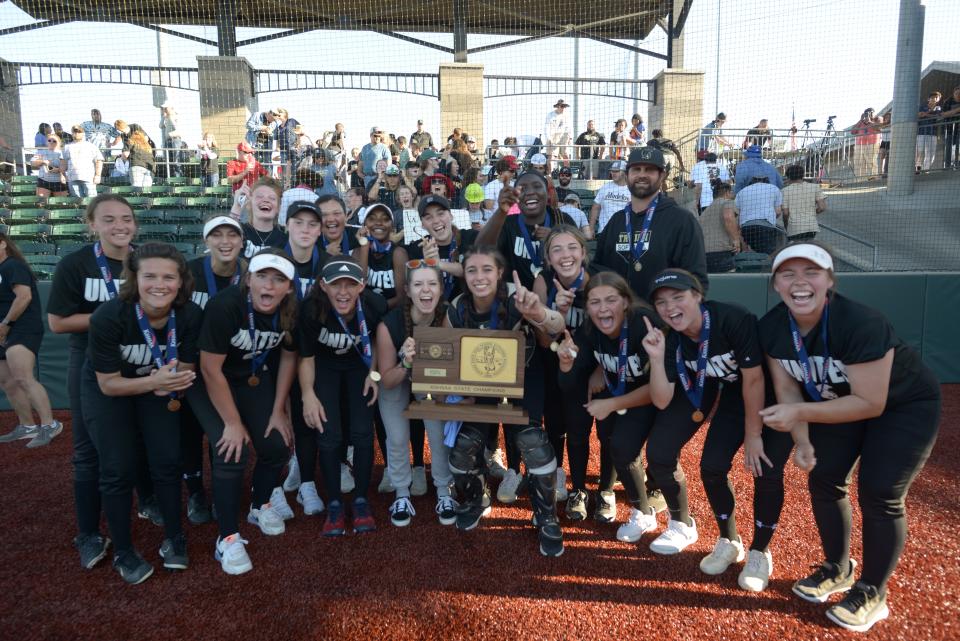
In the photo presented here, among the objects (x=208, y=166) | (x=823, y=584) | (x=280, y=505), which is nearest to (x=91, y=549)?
(x=280, y=505)

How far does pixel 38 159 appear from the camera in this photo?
487 inches

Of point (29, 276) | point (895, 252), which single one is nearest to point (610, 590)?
point (29, 276)

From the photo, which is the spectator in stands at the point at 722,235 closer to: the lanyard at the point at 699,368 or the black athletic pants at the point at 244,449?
the lanyard at the point at 699,368

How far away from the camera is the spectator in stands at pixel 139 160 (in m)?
12.4

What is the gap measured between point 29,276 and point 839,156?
13.1 metres

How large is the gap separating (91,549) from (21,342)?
2.85 metres

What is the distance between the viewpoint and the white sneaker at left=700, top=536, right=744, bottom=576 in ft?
10.6

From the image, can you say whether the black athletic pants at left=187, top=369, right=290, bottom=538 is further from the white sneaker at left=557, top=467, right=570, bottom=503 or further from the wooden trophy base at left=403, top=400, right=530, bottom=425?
the white sneaker at left=557, top=467, right=570, bottom=503

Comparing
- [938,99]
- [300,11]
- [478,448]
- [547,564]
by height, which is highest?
[300,11]

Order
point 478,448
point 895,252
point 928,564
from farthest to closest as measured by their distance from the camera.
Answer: point 895,252 < point 478,448 < point 928,564

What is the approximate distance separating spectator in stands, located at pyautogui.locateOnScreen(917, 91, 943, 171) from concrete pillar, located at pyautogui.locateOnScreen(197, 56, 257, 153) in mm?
15012

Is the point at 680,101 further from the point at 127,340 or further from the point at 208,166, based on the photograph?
the point at 127,340

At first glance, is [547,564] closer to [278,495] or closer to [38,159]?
[278,495]

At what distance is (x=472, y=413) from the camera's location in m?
3.40
